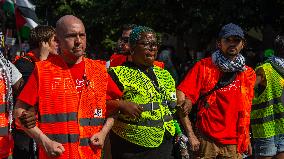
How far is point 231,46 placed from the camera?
652 centimetres

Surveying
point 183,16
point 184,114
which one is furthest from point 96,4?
point 184,114

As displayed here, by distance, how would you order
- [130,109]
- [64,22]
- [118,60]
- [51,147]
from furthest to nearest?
[118,60] < [130,109] < [64,22] < [51,147]

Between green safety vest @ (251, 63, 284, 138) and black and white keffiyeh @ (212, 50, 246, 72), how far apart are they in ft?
2.76

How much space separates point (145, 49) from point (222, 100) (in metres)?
1.40

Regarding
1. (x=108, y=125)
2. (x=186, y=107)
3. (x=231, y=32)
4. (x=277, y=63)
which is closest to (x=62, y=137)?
(x=108, y=125)

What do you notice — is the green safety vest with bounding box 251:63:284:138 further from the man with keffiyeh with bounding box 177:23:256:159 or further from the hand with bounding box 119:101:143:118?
the hand with bounding box 119:101:143:118

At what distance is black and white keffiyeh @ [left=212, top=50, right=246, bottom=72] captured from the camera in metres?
6.42

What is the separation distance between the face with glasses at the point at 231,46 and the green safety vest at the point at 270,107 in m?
0.86

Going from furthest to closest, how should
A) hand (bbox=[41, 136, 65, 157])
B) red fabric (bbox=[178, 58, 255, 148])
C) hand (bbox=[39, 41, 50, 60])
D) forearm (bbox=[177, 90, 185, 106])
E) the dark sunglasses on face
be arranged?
1. hand (bbox=[39, 41, 50, 60])
2. the dark sunglasses on face
3. red fabric (bbox=[178, 58, 255, 148])
4. forearm (bbox=[177, 90, 185, 106])
5. hand (bbox=[41, 136, 65, 157])

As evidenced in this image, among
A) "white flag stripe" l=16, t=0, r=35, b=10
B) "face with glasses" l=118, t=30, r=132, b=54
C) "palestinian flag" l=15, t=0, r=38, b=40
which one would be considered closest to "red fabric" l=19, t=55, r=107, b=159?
"face with glasses" l=118, t=30, r=132, b=54

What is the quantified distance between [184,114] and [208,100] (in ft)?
2.49

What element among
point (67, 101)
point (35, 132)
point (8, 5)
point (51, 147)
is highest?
point (8, 5)

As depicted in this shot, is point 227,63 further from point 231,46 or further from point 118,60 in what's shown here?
point 118,60

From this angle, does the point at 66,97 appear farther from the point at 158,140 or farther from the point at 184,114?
the point at 184,114
